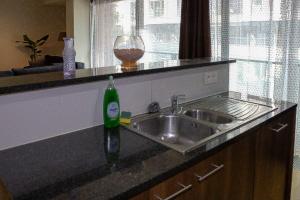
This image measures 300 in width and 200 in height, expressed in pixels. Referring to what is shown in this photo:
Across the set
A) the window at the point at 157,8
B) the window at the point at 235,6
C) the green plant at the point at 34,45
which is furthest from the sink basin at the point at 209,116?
the green plant at the point at 34,45

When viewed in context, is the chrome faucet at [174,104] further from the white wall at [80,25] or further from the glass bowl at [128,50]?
the white wall at [80,25]

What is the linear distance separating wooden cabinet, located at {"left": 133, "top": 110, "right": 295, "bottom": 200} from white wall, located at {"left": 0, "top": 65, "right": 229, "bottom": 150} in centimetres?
55

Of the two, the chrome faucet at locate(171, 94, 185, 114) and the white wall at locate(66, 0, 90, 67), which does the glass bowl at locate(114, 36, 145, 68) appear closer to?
the chrome faucet at locate(171, 94, 185, 114)

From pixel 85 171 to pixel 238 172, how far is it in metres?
0.74

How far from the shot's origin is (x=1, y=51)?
243 inches

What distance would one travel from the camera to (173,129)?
1575 mm

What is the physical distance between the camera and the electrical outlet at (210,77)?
1938 millimetres

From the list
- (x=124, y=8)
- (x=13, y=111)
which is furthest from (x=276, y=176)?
(x=124, y=8)

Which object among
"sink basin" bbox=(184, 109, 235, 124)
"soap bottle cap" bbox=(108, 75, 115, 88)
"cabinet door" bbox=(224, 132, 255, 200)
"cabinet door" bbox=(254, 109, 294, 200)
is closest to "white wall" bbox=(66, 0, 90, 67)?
"sink basin" bbox=(184, 109, 235, 124)

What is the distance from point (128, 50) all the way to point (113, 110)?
0.42 meters

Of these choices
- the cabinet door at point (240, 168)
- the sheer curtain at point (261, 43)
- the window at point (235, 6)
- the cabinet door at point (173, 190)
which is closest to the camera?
the cabinet door at point (173, 190)

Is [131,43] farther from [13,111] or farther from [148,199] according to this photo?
[148,199]

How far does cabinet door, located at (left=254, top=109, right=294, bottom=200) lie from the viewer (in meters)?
1.49

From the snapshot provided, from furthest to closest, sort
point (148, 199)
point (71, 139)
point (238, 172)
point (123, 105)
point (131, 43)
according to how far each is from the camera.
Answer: point (131, 43) < point (123, 105) < point (238, 172) < point (71, 139) < point (148, 199)
